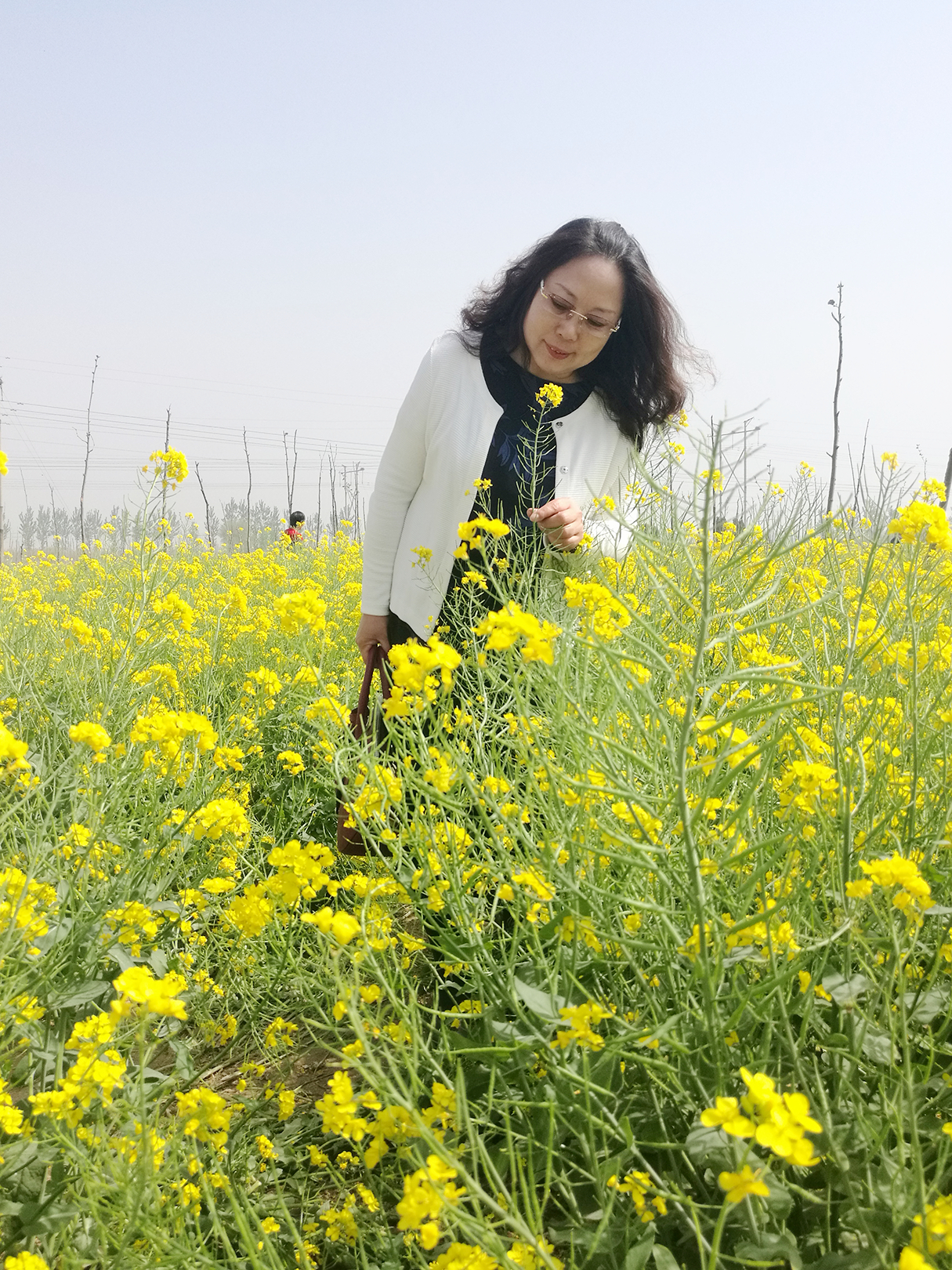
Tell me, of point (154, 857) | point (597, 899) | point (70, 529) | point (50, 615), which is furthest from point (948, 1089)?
point (70, 529)

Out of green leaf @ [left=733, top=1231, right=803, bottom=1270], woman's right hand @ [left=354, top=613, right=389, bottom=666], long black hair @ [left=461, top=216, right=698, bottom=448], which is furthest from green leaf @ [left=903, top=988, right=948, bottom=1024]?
long black hair @ [left=461, top=216, right=698, bottom=448]

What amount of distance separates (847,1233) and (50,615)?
3486 mm

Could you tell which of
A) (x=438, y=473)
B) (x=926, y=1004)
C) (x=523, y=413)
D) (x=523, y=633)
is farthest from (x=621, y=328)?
(x=926, y=1004)

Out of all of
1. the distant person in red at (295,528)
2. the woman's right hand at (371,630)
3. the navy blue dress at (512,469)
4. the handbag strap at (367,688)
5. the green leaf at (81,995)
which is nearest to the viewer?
the green leaf at (81,995)

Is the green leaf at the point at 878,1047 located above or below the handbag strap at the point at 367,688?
below

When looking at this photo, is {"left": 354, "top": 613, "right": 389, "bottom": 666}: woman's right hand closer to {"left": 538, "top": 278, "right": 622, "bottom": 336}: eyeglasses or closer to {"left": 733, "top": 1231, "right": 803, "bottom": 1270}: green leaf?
{"left": 538, "top": 278, "right": 622, "bottom": 336}: eyeglasses

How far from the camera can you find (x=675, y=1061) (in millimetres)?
1012

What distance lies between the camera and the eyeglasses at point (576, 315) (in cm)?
200

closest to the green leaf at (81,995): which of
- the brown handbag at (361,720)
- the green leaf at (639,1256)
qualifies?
the brown handbag at (361,720)

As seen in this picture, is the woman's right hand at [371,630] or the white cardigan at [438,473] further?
the woman's right hand at [371,630]

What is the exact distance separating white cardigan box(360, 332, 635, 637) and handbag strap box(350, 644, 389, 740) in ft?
0.38

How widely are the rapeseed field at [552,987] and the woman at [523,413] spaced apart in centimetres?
44

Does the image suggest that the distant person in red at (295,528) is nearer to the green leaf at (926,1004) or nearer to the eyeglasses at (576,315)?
the eyeglasses at (576,315)

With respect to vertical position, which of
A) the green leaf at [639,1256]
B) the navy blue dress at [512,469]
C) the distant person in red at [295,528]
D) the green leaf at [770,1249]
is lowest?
the green leaf at [639,1256]
